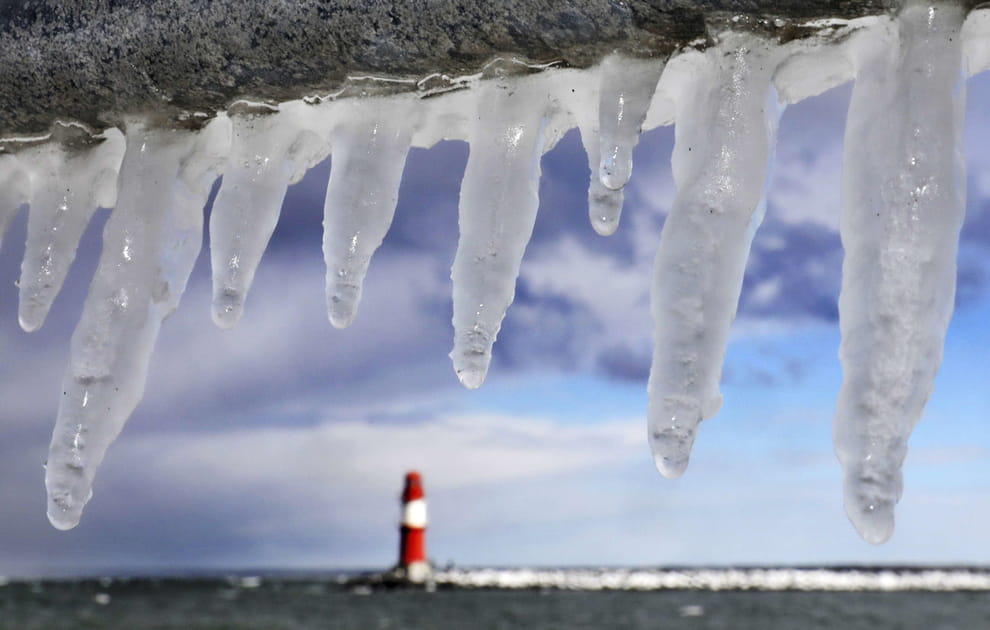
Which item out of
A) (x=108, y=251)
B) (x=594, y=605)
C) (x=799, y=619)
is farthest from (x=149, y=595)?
(x=108, y=251)

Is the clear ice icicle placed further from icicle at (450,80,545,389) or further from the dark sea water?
the dark sea water

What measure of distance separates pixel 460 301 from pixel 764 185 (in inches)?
9.2

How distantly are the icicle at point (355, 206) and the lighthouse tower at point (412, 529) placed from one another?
262 inches

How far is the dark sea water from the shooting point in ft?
36.9

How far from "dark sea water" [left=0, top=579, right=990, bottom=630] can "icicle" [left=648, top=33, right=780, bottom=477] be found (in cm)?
1000

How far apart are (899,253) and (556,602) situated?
1330 centimetres

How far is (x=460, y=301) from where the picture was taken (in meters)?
0.71

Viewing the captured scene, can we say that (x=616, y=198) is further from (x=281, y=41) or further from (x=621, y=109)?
(x=281, y=41)

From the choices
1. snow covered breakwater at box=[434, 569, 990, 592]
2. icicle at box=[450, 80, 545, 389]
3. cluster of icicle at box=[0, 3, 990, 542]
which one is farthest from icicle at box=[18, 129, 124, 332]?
snow covered breakwater at box=[434, 569, 990, 592]

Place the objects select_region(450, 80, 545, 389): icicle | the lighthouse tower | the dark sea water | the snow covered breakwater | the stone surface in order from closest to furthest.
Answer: the stone surface
select_region(450, 80, 545, 389): icicle
the lighthouse tower
the dark sea water
the snow covered breakwater

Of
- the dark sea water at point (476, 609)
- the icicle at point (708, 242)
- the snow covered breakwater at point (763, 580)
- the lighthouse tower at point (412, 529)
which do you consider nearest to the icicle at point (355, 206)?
the icicle at point (708, 242)

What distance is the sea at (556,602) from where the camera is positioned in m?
11.5

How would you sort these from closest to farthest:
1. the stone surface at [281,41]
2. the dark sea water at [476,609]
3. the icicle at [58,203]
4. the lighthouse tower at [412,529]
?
1. the stone surface at [281,41]
2. the icicle at [58,203]
3. the lighthouse tower at [412,529]
4. the dark sea water at [476,609]

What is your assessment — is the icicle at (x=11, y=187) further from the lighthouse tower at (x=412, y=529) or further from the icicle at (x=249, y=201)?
the lighthouse tower at (x=412, y=529)
